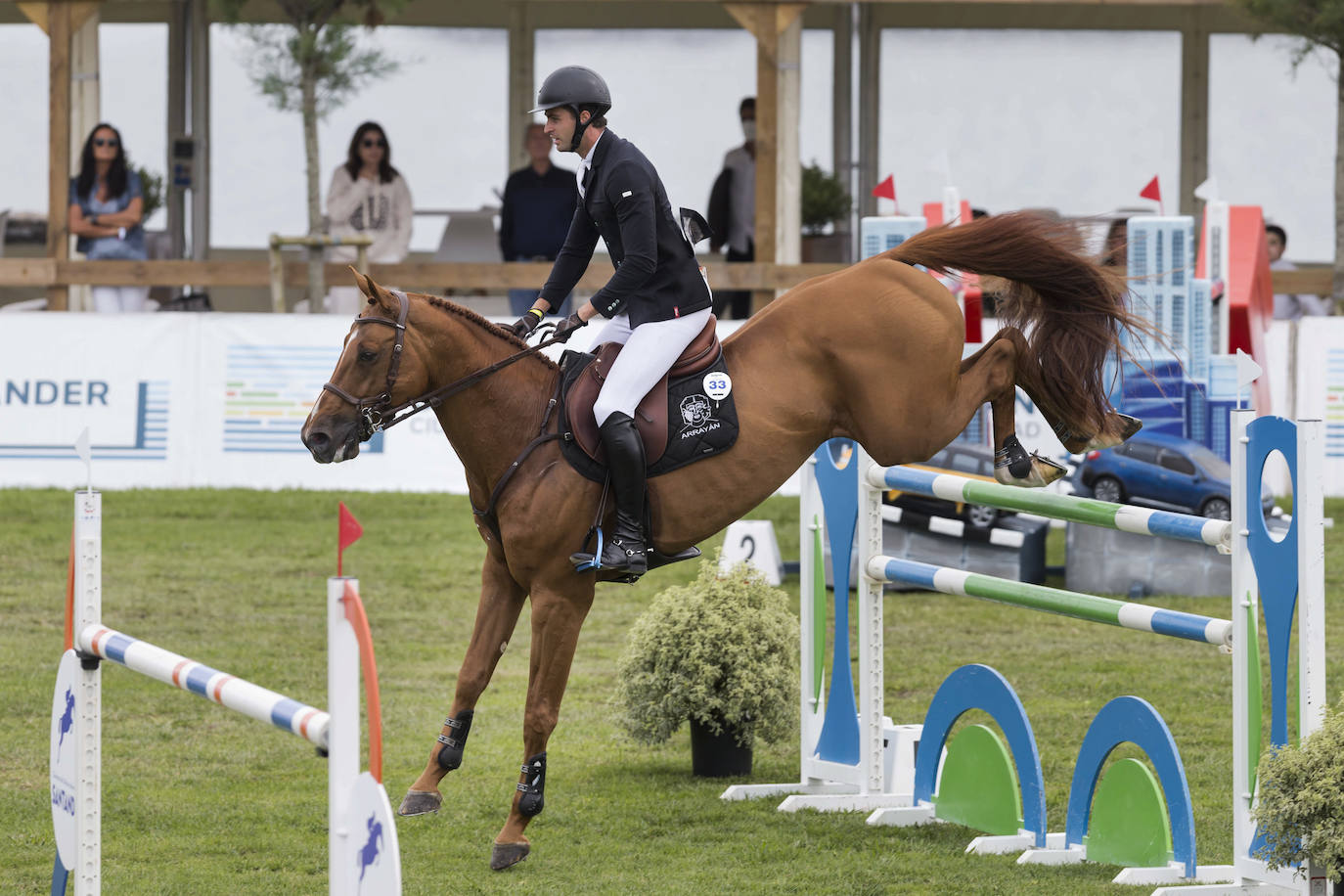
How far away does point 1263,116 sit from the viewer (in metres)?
17.1

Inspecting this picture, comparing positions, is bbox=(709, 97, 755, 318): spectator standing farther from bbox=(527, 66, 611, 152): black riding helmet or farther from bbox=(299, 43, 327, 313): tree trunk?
bbox=(527, 66, 611, 152): black riding helmet

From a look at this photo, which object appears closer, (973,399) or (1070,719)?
(973,399)

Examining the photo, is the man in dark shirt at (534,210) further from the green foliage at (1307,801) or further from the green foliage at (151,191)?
the green foliage at (1307,801)

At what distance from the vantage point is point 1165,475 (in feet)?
34.0

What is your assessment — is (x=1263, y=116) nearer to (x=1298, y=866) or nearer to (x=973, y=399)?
(x=973, y=399)

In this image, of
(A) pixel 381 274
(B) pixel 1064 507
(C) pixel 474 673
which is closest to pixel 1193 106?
(A) pixel 381 274

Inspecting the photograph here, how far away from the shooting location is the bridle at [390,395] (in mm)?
5152

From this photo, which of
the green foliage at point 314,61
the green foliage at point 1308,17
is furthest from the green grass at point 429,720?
the green foliage at point 1308,17

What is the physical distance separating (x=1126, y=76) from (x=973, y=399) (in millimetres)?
12535

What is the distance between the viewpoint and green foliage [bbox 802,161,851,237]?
15.6 m

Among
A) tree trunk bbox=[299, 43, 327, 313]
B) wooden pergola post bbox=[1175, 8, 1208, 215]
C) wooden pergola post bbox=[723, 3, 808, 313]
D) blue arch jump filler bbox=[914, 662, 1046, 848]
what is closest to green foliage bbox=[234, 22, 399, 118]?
tree trunk bbox=[299, 43, 327, 313]

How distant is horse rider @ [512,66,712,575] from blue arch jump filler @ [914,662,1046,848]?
1163 mm

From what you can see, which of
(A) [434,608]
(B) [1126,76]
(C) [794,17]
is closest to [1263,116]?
(B) [1126,76]

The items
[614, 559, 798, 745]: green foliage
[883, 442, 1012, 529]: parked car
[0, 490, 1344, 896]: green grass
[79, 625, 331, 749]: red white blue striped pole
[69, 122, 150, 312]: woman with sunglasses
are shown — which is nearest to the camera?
[79, 625, 331, 749]: red white blue striped pole
